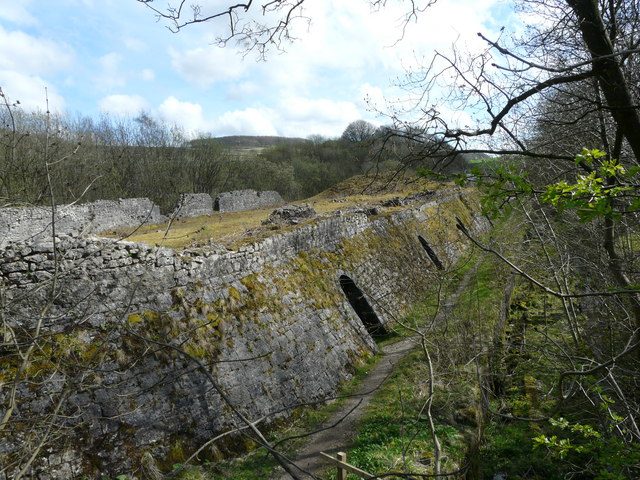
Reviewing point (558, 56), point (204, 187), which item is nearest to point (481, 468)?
point (558, 56)

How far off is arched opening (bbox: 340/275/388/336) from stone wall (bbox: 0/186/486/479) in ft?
3.28

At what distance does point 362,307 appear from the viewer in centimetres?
1262

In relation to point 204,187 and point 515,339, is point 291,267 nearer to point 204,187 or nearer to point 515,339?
point 515,339

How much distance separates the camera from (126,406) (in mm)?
6332

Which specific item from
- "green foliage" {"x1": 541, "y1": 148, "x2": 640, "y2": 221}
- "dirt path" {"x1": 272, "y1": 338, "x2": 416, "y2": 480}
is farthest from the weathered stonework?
"green foliage" {"x1": 541, "y1": 148, "x2": 640, "y2": 221}

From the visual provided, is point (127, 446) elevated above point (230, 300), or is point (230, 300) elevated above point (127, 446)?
point (230, 300)

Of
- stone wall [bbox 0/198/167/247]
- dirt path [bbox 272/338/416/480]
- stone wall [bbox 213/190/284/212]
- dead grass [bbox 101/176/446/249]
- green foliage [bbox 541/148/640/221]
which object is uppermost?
stone wall [bbox 213/190/284/212]

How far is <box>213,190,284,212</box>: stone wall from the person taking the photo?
28203 mm

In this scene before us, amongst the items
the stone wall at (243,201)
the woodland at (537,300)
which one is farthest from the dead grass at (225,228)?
the stone wall at (243,201)

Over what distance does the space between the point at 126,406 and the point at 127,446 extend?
0.54m

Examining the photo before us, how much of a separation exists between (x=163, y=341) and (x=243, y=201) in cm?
2414

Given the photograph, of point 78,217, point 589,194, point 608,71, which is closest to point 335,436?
point 589,194

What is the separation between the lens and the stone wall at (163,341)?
5.71 meters

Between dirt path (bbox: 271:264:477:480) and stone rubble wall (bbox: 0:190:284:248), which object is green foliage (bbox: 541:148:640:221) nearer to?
dirt path (bbox: 271:264:477:480)
